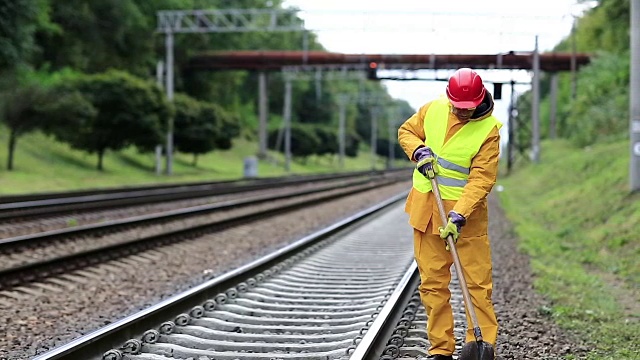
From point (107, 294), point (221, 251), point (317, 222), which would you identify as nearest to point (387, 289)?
point (107, 294)

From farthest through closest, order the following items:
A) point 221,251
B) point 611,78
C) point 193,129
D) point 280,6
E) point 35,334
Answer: point 280,6
point 193,129
point 611,78
point 221,251
point 35,334

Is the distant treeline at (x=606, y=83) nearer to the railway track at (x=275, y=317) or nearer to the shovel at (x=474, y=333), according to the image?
the railway track at (x=275, y=317)

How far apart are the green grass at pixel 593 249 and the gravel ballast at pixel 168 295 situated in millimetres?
336

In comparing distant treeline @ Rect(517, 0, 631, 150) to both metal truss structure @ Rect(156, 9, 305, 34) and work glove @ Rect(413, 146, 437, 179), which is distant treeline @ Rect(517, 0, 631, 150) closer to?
metal truss structure @ Rect(156, 9, 305, 34)

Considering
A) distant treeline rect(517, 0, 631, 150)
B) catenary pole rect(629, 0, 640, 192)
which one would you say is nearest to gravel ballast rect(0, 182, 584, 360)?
catenary pole rect(629, 0, 640, 192)

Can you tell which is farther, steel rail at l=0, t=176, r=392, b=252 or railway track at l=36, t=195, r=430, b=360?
steel rail at l=0, t=176, r=392, b=252

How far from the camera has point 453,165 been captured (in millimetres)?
5070

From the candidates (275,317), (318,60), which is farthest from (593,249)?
(318,60)

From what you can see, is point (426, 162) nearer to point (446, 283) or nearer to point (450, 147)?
point (450, 147)

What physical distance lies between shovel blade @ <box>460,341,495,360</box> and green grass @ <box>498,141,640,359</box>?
137 cm

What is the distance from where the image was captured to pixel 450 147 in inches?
200

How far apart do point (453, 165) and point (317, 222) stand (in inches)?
490

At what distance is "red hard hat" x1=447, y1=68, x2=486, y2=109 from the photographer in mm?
4914

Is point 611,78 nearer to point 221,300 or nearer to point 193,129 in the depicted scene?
point 193,129
